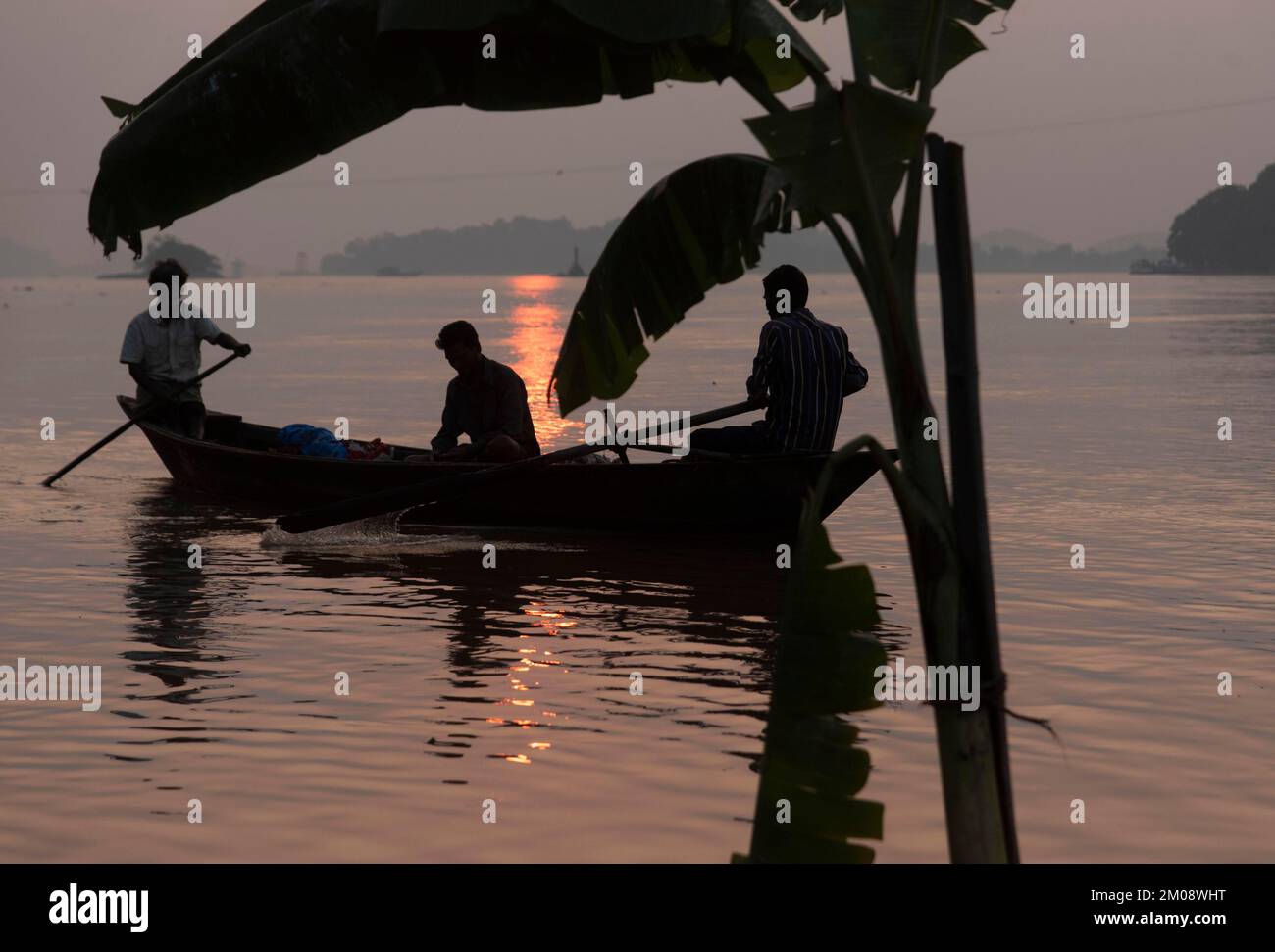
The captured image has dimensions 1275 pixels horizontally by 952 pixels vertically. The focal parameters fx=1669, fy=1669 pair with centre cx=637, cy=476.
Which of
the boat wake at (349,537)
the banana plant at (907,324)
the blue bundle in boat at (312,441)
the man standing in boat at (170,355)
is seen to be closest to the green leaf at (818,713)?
the banana plant at (907,324)

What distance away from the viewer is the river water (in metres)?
6.46

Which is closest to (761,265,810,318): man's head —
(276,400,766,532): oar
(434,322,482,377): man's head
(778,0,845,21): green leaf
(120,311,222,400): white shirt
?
(276,400,766,532): oar

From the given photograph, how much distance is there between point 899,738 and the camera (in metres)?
7.55

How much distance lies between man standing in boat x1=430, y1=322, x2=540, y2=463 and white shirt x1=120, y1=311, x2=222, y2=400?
3.41 meters

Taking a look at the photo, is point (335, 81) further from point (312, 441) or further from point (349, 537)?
point (312, 441)

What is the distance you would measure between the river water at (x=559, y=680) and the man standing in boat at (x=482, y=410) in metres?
0.80

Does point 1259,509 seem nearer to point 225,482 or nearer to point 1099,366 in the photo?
point 225,482

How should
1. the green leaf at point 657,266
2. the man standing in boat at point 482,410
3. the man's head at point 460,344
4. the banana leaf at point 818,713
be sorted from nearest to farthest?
1. the banana leaf at point 818,713
2. the green leaf at point 657,266
3. the man's head at point 460,344
4. the man standing in boat at point 482,410

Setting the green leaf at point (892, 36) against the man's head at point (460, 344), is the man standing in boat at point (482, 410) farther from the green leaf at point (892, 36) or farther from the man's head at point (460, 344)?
the green leaf at point (892, 36)

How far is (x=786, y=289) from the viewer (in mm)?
11344

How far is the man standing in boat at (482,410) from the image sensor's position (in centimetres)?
1291

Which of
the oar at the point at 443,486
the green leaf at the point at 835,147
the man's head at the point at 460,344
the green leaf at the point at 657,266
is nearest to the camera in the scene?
the green leaf at the point at 835,147

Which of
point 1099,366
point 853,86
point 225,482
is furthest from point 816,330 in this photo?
point 1099,366

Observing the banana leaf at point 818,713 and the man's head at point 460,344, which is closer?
the banana leaf at point 818,713
